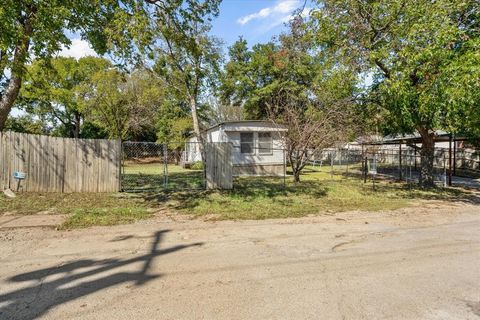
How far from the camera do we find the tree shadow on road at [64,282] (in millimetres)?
3176

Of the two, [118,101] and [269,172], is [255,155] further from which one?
[118,101]

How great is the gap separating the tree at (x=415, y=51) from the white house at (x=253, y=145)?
609 centimetres

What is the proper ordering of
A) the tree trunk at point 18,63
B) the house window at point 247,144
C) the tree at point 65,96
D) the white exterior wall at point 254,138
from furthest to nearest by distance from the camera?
the tree at point 65,96 → the house window at point 247,144 → the white exterior wall at point 254,138 → the tree trunk at point 18,63

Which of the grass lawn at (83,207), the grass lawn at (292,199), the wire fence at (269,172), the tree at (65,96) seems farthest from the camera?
the tree at (65,96)

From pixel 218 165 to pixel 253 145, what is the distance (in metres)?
6.24

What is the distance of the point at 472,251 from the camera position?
5184 mm

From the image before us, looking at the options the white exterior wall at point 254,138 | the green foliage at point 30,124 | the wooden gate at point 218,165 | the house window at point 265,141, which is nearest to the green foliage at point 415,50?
the wooden gate at point 218,165

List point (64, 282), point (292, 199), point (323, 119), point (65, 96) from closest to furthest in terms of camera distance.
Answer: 1. point (64, 282)
2. point (292, 199)
3. point (323, 119)
4. point (65, 96)

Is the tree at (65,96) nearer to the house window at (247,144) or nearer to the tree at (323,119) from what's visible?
the house window at (247,144)

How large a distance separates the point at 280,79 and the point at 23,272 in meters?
23.6

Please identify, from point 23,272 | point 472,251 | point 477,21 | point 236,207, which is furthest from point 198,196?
point 477,21

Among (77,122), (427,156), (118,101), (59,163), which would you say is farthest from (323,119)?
(77,122)

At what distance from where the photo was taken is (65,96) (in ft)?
79.2

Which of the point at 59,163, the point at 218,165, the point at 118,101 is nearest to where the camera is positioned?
the point at 59,163
